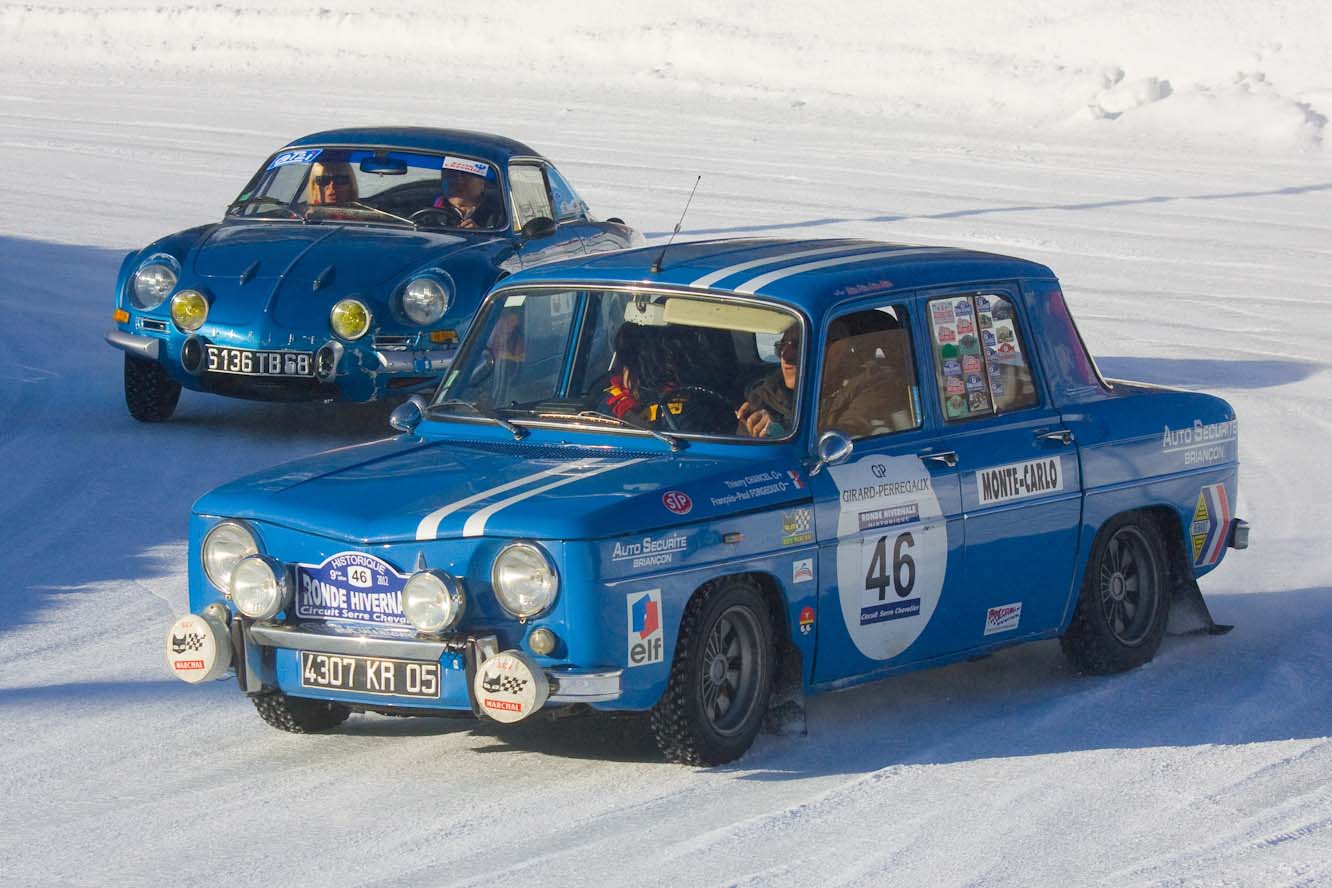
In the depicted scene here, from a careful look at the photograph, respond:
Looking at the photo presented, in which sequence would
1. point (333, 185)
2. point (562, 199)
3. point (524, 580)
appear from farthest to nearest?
point (562, 199)
point (333, 185)
point (524, 580)

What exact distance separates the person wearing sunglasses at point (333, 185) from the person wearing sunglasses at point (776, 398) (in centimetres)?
632

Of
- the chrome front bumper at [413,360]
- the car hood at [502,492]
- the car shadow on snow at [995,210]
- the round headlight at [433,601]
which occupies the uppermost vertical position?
the car hood at [502,492]

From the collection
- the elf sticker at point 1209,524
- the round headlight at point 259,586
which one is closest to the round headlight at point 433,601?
the round headlight at point 259,586

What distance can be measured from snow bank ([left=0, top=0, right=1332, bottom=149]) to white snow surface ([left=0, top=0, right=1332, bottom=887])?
0.24 m

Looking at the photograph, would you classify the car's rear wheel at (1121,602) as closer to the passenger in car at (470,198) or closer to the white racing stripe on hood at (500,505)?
the white racing stripe on hood at (500,505)

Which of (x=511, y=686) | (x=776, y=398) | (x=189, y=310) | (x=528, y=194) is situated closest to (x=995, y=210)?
(x=528, y=194)

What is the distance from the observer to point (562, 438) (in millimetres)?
6586

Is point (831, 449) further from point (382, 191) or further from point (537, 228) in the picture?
point (382, 191)

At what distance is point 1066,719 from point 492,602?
83.0 inches

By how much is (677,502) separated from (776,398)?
790mm

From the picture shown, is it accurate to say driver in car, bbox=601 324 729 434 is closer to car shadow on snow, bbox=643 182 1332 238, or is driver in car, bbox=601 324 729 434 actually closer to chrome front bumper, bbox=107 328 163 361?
chrome front bumper, bbox=107 328 163 361

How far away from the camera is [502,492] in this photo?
5.90 metres

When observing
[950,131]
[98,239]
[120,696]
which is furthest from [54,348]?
[950,131]

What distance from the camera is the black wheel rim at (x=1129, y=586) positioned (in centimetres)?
747
